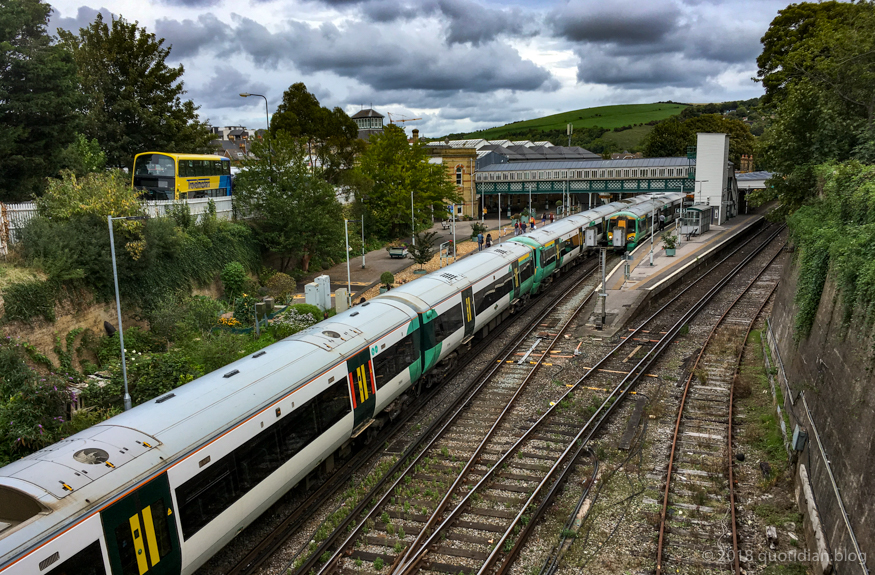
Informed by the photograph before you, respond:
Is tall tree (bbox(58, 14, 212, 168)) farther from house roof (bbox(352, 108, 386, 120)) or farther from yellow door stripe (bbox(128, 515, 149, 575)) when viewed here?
house roof (bbox(352, 108, 386, 120))

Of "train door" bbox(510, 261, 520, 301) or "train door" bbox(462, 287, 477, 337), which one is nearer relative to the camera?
"train door" bbox(462, 287, 477, 337)

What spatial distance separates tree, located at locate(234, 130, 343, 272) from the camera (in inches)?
1245

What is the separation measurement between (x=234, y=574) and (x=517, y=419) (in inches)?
309

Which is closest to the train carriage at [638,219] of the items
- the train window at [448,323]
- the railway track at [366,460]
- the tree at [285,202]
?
the railway track at [366,460]

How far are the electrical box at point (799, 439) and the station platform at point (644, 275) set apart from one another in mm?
10266

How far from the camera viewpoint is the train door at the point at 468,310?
60.0ft

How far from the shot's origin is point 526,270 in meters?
24.7

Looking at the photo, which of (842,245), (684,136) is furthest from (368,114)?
(842,245)

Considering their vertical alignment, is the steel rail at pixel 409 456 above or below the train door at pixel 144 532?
below

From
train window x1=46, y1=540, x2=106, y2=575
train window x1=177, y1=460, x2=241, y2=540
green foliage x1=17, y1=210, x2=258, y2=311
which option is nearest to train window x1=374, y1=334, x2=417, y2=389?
train window x1=177, y1=460, x2=241, y2=540

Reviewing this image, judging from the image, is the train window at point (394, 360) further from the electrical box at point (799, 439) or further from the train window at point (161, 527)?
the electrical box at point (799, 439)

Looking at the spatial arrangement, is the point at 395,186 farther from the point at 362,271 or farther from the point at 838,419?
the point at 838,419

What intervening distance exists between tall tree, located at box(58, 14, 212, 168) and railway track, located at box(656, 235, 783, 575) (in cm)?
3329

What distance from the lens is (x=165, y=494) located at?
25.3ft
